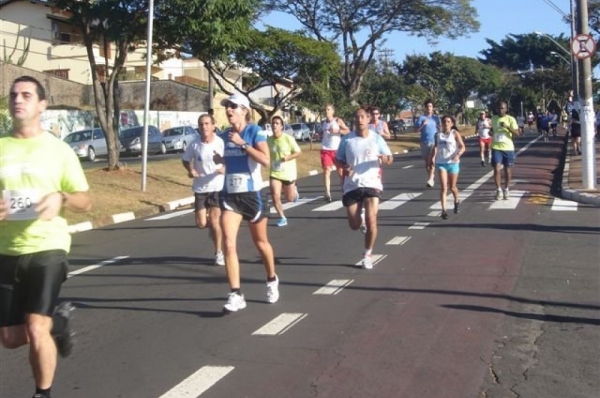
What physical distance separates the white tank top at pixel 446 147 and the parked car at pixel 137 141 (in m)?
29.2

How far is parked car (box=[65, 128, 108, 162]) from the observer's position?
129ft

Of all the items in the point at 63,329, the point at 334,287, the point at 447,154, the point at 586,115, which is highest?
the point at 586,115

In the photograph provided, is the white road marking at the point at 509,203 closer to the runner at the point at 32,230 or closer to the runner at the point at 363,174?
the runner at the point at 363,174

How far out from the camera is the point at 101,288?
9828mm

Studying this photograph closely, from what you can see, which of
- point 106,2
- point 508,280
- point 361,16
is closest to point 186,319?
point 508,280

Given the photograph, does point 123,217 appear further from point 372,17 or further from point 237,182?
point 372,17

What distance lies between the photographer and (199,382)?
19.9 feet

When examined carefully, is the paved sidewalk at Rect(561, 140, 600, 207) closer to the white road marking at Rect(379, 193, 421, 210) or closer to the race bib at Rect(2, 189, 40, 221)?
the white road marking at Rect(379, 193, 421, 210)

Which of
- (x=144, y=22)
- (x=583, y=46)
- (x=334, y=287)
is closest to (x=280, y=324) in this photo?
(x=334, y=287)

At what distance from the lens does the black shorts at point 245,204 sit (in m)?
8.28

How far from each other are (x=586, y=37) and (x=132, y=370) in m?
14.8

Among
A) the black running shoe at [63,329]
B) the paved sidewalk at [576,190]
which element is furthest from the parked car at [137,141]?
the black running shoe at [63,329]

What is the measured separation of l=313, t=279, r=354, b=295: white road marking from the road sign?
1108 centimetres

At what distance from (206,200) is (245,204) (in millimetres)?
2741
